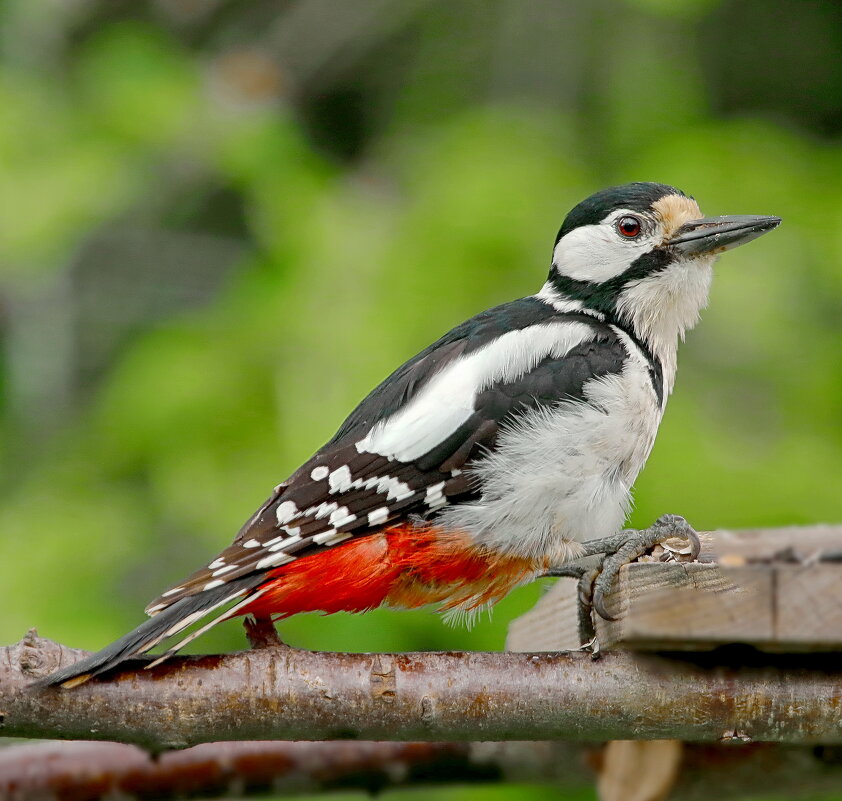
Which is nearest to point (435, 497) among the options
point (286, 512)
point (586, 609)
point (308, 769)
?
point (286, 512)

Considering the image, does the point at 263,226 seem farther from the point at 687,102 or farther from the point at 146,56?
the point at 687,102


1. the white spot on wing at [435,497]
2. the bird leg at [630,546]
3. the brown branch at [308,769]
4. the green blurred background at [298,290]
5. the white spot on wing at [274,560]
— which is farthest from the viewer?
the green blurred background at [298,290]

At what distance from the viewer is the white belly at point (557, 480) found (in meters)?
2.46

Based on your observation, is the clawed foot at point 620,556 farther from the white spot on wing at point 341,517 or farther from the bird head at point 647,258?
the bird head at point 647,258

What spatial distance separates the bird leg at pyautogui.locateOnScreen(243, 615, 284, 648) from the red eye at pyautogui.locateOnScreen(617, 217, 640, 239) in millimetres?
1339

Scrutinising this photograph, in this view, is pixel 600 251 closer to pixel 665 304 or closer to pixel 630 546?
pixel 665 304

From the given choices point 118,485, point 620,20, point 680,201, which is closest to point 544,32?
point 620,20

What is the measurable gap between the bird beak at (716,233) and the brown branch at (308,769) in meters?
1.14

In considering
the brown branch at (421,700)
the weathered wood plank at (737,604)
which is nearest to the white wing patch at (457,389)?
the brown branch at (421,700)

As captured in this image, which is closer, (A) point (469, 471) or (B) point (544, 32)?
(A) point (469, 471)

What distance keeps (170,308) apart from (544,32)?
1.92m

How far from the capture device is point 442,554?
7.98 ft

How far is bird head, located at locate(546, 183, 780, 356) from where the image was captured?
2889 mm

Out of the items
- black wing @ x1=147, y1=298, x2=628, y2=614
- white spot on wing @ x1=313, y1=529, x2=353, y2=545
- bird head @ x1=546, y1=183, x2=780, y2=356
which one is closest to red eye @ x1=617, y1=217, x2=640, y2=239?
bird head @ x1=546, y1=183, x2=780, y2=356
